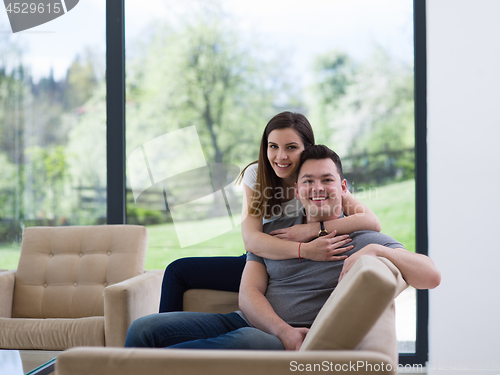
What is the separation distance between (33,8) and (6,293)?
2.00 m

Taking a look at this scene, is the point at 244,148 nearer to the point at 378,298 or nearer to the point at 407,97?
the point at 407,97

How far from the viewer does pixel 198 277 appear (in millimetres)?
1962

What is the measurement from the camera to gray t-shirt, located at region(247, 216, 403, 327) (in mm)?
1504

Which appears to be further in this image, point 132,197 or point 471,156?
point 132,197

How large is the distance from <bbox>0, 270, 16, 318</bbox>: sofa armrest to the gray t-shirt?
5.59 ft

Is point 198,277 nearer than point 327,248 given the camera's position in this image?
No

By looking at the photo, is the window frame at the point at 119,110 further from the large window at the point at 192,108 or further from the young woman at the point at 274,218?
the young woman at the point at 274,218

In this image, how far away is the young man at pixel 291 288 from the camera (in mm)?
1333

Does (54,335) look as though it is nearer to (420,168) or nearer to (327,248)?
(327,248)

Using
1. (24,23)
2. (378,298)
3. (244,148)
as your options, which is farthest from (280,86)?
(378,298)

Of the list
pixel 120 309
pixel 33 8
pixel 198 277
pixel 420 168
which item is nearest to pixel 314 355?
pixel 198 277

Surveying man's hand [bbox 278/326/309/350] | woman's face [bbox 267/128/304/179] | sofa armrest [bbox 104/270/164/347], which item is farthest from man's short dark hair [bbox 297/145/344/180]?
sofa armrest [bbox 104/270/164/347]

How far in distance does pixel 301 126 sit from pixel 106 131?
5.58 ft

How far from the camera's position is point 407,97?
288 centimetres
